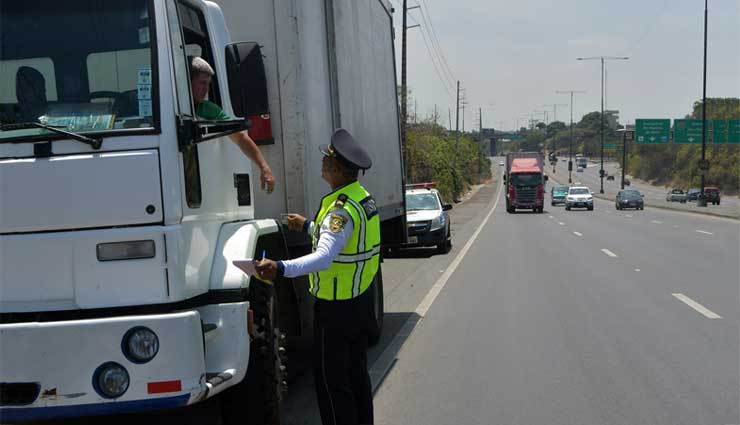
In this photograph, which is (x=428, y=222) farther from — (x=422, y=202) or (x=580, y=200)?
(x=580, y=200)

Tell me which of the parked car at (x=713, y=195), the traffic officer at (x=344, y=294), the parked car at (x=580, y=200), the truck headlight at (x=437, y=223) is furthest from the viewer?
the parked car at (x=713, y=195)

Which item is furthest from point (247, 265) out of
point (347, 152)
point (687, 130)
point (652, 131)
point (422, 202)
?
point (652, 131)

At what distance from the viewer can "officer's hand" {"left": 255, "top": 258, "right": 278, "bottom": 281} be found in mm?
4094

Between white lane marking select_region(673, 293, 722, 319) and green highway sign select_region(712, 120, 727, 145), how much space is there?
160 feet

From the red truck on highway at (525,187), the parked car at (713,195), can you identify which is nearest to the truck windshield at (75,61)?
the red truck on highway at (525,187)

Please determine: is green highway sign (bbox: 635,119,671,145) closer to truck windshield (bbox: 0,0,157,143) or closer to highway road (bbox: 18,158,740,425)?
highway road (bbox: 18,158,740,425)

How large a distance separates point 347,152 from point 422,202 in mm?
16889

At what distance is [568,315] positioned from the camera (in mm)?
10305

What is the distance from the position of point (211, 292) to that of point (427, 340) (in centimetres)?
484

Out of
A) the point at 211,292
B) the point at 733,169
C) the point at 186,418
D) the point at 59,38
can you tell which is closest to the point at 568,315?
the point at 186,418

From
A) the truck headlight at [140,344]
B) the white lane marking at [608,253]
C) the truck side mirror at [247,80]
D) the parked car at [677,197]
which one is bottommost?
the parked car at [677,197]

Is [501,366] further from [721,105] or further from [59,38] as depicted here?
[721,105]

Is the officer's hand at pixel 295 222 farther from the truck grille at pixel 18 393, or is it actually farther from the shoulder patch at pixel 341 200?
the truck grille at pixel 18 393

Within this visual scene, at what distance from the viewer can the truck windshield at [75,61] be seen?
415cm
